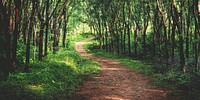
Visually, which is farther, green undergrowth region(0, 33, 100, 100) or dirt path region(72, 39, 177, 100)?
dirt path region(72, 39, 177, 100)

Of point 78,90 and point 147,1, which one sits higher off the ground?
point 147,1

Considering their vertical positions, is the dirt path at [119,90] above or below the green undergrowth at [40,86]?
below

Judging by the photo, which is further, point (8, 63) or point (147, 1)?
point (147, 1)

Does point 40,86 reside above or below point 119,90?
above

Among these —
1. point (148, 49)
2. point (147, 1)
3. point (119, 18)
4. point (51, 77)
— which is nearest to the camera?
point (51, 77)

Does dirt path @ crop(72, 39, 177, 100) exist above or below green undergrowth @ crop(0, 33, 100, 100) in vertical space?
below

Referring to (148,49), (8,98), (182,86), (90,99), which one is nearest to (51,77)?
(90,99)

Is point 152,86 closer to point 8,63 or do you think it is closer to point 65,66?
point 65,66

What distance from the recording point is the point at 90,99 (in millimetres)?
10867

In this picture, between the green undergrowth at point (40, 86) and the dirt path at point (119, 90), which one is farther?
the dirt path at point (119, 90)

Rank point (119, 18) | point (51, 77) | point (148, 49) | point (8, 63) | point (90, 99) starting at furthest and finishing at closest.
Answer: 1. point (119, 18)
2. point (148, 49)
3. point (51, 77)
4. point (8, 63)
5. point (90, 99)

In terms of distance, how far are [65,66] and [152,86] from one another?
21.7ft

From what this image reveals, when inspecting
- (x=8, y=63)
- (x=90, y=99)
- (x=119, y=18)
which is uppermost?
(x=119, y=18)

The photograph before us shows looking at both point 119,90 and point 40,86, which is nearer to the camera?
point 40,86
